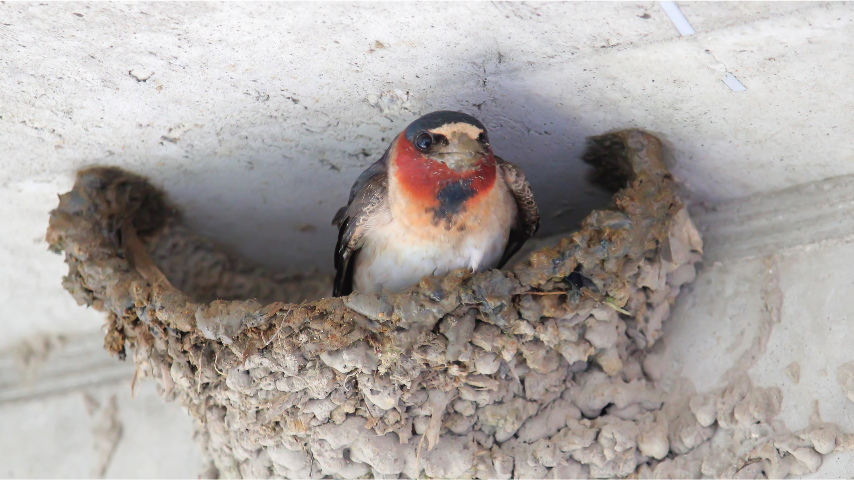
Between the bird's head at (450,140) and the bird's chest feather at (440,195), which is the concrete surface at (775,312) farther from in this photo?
the bird's head at (450,140)

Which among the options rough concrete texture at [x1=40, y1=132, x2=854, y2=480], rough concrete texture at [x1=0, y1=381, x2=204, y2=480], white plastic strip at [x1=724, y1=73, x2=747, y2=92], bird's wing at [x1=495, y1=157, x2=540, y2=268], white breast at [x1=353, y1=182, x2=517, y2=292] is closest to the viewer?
white plastic strip at [x1=724, y1=73, x2=747, y2=92]

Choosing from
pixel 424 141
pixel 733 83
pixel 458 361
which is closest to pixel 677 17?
pixel 733 83

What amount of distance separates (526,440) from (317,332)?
85cm

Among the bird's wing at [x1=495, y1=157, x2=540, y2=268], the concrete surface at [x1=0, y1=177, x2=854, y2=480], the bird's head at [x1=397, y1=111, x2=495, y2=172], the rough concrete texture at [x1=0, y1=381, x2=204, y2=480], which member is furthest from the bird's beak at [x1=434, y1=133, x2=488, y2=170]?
the rough concrete texture at [x1=0, y1=381, x2=204, y2=480]

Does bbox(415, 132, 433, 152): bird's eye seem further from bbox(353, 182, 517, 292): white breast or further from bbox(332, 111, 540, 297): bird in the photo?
bbox(353, 182, 517, 292): white breast

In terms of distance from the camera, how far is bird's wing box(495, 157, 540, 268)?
3.25 meters

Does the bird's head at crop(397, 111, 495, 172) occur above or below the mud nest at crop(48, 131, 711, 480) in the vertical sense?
above

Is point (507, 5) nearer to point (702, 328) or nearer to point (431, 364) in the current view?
point (431, 364)

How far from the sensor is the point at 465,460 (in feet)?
Result: 9.52

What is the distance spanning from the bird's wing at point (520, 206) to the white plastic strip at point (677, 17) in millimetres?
934

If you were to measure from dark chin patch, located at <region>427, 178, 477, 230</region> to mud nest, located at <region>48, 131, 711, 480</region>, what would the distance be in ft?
0.91

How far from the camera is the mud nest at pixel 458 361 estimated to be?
2.81 meters

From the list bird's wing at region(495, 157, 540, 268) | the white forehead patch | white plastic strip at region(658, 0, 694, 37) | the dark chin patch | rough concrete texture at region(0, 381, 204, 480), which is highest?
white plastic strip at region(658, 0, 694, 37)

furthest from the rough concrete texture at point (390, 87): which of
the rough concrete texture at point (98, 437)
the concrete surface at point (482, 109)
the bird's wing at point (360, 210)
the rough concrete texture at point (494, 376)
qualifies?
the rough concrete texture at point (98, 437)
